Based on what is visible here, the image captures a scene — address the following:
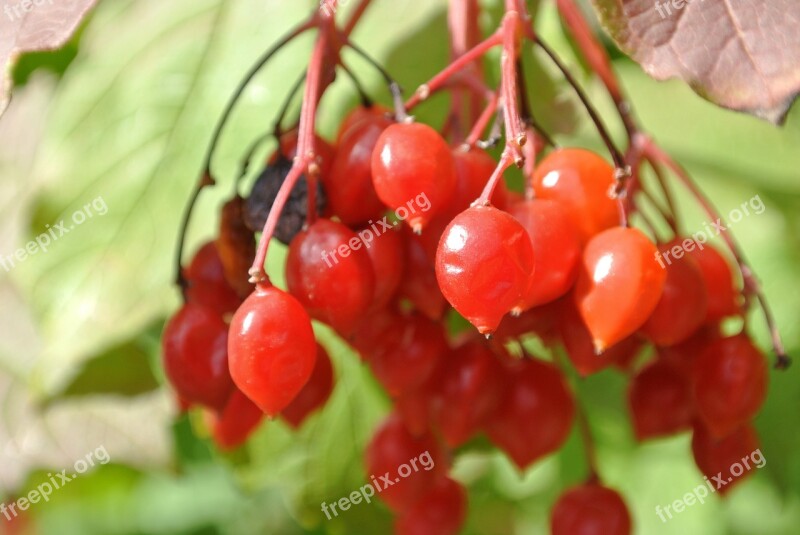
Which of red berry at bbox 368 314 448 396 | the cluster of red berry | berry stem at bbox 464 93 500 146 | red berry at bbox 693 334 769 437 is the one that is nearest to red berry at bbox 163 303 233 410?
the cluster of red berry

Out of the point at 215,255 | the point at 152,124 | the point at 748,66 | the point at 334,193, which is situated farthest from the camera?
the point at 152,124

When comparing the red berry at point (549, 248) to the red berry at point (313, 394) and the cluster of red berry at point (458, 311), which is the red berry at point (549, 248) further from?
the red berry at point (313, 394)

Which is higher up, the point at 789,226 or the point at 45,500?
the point at 789,226

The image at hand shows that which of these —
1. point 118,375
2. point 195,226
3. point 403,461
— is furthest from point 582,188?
point 118,375

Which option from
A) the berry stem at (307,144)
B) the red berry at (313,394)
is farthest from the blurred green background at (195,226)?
the berry stem at (307,144)

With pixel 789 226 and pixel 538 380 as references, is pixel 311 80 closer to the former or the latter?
pixel 538 380

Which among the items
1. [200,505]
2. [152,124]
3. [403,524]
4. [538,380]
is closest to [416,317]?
[538,380]

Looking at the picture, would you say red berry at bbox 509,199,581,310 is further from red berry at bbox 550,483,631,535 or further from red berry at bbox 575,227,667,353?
red berry at bbox 550,483,631,535

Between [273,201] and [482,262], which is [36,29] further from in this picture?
[482,262]
